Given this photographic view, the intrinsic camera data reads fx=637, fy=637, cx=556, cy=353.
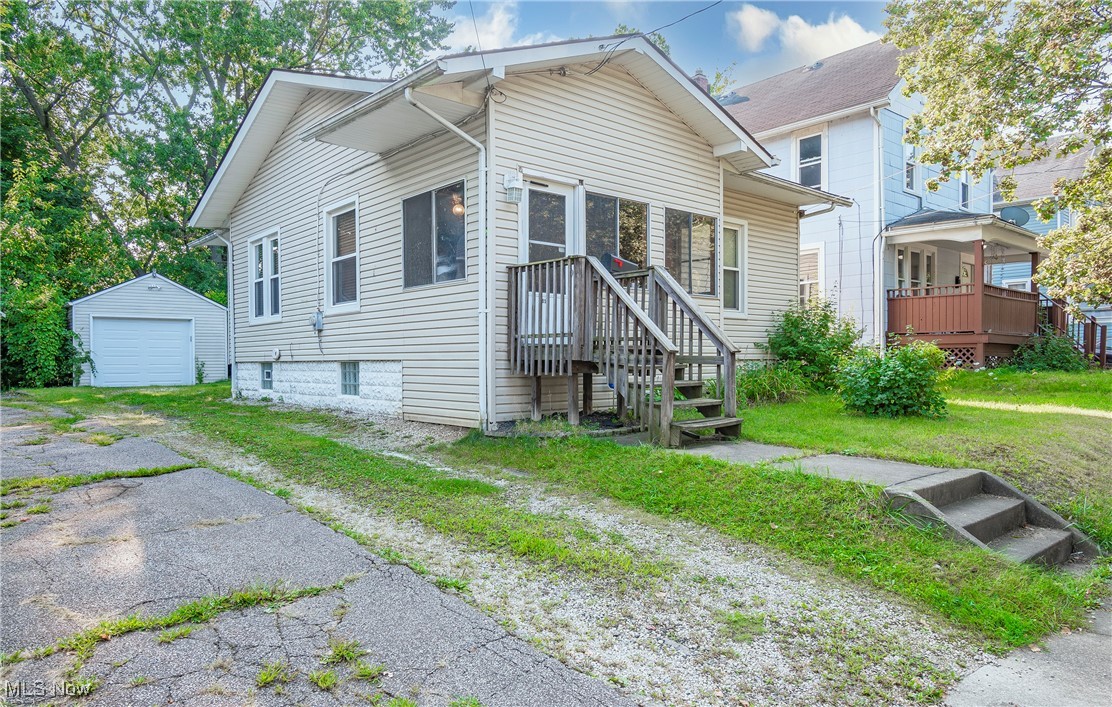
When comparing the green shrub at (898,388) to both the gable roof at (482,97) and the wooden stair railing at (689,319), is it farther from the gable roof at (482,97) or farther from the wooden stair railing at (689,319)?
the gable roof at (482,97)

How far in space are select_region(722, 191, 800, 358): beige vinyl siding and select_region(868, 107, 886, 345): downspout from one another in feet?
11.2

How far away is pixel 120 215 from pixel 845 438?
2838cm

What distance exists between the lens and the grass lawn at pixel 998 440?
4.95 meters

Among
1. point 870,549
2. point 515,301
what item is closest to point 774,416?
point 515,301

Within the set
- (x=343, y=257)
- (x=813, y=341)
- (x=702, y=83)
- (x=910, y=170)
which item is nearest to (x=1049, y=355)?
(x=910, y=170)

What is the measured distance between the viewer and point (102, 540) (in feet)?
12.2

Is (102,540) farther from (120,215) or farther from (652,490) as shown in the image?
(120,215)

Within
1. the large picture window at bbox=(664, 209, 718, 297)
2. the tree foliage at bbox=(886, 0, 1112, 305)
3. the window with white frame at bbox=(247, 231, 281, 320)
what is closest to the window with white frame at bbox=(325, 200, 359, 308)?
the window with white frame at bbox=(247, 231, 281, 320)

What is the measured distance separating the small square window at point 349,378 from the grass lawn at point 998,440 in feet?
18.3

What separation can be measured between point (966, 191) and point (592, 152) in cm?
1437

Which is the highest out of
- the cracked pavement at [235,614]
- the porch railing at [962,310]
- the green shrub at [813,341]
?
the porch railing at [962,310]

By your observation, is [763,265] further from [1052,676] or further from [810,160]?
[1052,676]

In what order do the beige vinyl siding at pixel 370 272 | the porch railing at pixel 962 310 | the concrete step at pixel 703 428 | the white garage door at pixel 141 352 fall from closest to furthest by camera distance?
the concrete step at pixel 703 428, the beige vinyl siding at pixel 370 272, the porch railing at pixel 962 310, the white garage door at pixel 141 352

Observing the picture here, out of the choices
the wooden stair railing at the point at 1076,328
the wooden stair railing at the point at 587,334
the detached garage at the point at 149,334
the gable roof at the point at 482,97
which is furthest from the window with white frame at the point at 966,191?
the detached garage at the point at 149,334
